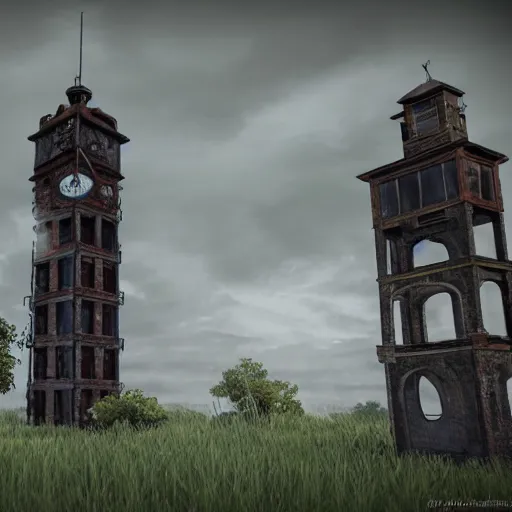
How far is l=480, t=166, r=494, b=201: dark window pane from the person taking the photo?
17.1m

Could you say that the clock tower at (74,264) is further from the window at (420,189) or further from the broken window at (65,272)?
the window at (420,189)

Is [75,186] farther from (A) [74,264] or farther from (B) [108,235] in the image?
(A) [74,264]

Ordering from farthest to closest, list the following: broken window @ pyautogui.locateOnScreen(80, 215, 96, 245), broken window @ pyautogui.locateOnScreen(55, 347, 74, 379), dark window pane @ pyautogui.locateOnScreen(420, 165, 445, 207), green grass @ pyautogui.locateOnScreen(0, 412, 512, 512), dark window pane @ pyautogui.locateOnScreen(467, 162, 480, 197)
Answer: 1. broken window @ pyautogui.locateOnScreen(80, 215, 96, 245)
2. broken window @ pyautogui.locateOnScreen(55, 347, 74, 379)
3. dark window pane @ pyautogui.locateOnScreen(420, 165, 445, 207)
4. dark window pane @ pyautogui.locateOnScreen(467, 162, 480, 197)
5. green grass @ pyautogui.locateOnScreen(0, 412, 512, 512)

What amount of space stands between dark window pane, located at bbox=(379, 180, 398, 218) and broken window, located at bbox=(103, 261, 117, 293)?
19.9 metres

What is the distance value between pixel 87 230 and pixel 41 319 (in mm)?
5736

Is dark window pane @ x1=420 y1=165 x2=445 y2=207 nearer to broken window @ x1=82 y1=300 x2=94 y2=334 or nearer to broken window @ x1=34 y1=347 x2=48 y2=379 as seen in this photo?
broken window @ x1=82 y1=300 x2=94 y2=334

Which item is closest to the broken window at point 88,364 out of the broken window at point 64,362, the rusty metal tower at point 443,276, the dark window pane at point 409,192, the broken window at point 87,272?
the broken window at point 64,362

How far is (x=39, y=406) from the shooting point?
31.5 meters

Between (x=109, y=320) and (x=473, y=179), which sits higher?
(x=473, y=179)

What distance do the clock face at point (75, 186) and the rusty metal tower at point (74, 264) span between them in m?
0.06

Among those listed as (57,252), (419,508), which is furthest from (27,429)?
(419,508)

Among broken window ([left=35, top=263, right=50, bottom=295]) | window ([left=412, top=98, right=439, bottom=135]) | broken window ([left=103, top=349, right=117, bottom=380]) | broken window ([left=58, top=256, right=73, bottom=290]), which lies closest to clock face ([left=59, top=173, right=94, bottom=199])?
broken window ([left=58, top=256, right=73, bottom=290])

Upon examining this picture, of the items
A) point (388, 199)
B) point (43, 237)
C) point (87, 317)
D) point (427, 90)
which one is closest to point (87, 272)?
point (87, 317)

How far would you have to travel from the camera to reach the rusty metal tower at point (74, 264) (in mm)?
30594
